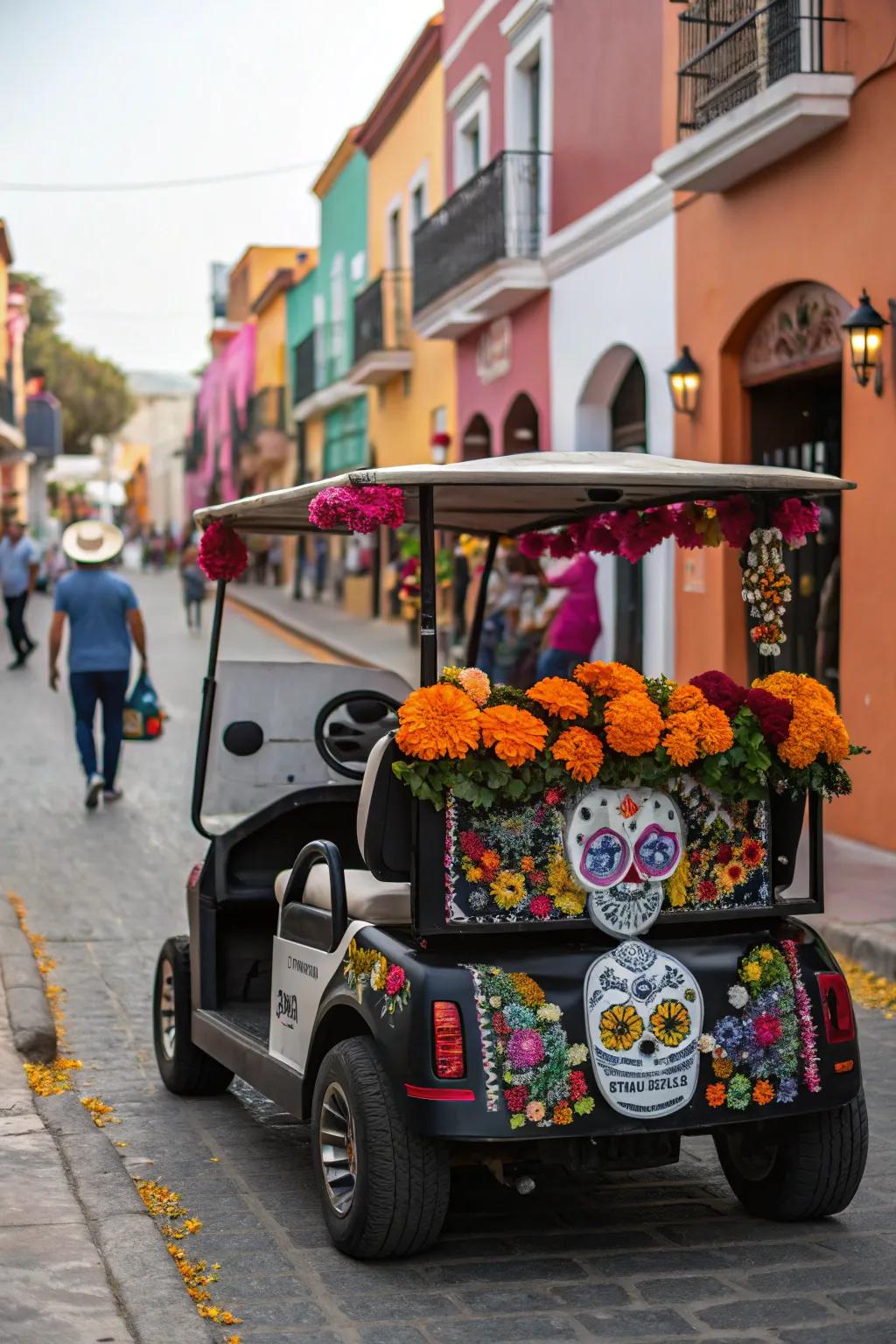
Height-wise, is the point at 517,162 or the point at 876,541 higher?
the point at 517,162

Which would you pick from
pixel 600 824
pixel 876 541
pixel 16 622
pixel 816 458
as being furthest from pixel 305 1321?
pixel 16 622

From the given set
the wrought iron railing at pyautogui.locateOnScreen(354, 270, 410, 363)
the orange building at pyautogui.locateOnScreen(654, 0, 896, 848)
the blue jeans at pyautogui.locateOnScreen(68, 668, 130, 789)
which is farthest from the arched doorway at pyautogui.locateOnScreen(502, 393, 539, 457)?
the blue jeans at pyautogui.locateOnScreen(68, 668, 130, 789)

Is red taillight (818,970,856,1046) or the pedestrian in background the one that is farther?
the pedestrian in background

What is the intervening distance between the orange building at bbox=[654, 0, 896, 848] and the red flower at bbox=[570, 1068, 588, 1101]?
251 inches

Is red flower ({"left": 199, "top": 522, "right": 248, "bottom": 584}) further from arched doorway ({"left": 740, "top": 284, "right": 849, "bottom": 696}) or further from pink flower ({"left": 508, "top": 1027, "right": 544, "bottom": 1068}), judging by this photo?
arched doorway ({"left": 740, "top": 284, "right": 849, "bottom": 696})

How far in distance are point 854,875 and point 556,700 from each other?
5535mm

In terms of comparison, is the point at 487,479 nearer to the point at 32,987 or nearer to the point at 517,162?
the point at 32,987

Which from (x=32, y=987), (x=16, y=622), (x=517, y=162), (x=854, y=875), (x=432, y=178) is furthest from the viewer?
(x=432, y=178)

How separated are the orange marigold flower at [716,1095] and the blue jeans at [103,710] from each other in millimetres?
7904

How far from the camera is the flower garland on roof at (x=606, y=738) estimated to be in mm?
4172

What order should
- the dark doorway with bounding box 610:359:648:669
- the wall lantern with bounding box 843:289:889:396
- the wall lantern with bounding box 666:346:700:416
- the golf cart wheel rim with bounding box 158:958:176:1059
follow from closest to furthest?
the golf cart wheel rim with bounding box 158:958:176:1059 < the wall lantern with bounding box 843:289:889:396 < the wall lantern with bounding box 666:346:700:416 < the dark doorway with bounding box 610:359:648:669

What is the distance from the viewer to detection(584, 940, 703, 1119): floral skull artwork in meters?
4.16

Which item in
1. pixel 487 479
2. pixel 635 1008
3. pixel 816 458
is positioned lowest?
pixel 635 1008

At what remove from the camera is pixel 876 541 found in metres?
10.3
